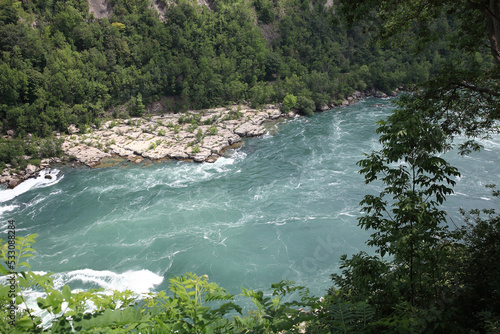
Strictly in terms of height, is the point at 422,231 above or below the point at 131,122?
above

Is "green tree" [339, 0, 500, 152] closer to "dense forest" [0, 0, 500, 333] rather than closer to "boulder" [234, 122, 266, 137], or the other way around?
"dense forest" [0, 0, 500, 333]

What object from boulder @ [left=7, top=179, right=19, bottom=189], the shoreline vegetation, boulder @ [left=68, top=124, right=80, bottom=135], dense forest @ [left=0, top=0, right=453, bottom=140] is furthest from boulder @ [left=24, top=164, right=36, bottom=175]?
boulder @ [left=68, top=124, right=80, bottom=135]

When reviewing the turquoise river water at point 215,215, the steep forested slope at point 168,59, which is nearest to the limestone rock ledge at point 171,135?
the turquoise river water at point 215,215

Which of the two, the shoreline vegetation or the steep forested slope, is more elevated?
the steep forested slope

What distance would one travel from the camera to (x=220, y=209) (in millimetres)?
19156

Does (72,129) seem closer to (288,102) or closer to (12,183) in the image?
(12,183)

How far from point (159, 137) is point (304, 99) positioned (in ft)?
55.5

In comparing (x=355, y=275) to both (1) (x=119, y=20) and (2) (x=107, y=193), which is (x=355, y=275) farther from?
(1) (x=119, y=20)

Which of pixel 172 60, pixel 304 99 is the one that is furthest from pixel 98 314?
pixel 172 60

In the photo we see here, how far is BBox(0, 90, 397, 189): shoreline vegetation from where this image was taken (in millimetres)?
25703

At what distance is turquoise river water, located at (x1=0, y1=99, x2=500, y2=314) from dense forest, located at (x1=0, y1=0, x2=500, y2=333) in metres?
2.01

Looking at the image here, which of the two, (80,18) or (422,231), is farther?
(80,18)

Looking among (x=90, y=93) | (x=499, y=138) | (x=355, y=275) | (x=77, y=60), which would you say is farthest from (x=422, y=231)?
(x=77, y=60)

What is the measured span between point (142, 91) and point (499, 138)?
34726mm
